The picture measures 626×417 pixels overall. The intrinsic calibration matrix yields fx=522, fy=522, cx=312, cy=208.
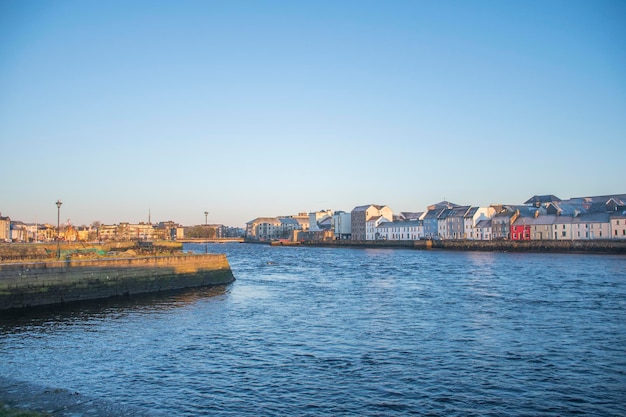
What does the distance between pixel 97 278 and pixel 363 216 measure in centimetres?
14053

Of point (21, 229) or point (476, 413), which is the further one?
point (21, 229)

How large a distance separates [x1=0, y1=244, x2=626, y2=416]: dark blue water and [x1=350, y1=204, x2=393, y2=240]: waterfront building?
134112 mm

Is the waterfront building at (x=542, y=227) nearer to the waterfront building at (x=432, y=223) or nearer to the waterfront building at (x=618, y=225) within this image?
the waterfront building at (x=618, y=225)

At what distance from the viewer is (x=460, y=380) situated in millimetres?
15320

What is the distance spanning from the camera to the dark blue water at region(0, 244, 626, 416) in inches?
536

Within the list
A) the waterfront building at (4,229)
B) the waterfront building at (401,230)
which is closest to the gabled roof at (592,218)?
the waterfront building at (401,230)

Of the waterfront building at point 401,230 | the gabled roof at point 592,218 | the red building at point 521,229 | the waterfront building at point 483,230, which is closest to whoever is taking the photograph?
the gabled roof at point 592,218

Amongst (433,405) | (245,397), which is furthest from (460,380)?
(245,397)

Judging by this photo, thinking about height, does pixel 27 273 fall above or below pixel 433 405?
above

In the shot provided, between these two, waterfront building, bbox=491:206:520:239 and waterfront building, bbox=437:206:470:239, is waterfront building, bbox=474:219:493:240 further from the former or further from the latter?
waterfront building, bbox=437:206:470:239

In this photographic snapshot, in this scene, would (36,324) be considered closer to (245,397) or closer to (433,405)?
(245,397)

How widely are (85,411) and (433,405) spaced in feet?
27.4

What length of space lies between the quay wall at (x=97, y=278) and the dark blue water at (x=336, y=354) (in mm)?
1882

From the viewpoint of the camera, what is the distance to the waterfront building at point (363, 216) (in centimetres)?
16699
